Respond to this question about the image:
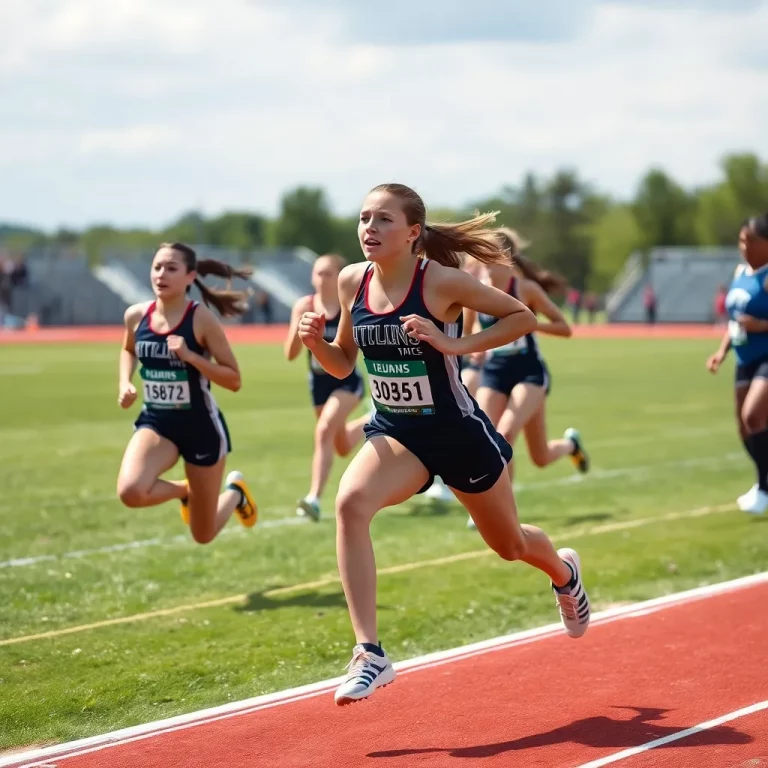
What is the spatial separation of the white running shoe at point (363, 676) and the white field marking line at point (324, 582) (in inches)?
99.6

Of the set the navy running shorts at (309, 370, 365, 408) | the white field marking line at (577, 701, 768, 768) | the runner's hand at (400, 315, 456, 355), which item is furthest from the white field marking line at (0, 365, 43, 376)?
the white field marking line at (577, 701, 768, 768)

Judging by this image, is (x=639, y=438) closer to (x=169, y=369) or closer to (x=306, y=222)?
(x=169, y=369)

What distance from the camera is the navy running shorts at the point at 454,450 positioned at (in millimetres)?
5492

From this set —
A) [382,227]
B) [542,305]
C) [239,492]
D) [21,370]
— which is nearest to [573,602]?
[382,227]

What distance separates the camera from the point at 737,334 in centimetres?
1024

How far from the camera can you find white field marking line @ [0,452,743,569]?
29.6 ft

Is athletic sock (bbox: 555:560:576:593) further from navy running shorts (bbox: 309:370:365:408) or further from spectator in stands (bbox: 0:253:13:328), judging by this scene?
spectator in stands (bbox: 0:253:13:328)

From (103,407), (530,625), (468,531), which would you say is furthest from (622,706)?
(103,407)

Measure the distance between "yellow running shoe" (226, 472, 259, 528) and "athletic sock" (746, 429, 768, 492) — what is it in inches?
169

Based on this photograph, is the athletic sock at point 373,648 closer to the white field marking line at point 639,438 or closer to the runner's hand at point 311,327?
the runner's hand at point 311,327

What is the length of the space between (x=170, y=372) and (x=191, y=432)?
411mm

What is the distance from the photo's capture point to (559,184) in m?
132

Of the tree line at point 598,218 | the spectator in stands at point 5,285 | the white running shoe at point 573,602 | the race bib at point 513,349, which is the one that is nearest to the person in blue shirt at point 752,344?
the race bib at point 513,349

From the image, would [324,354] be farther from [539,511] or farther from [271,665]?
[539,511]
